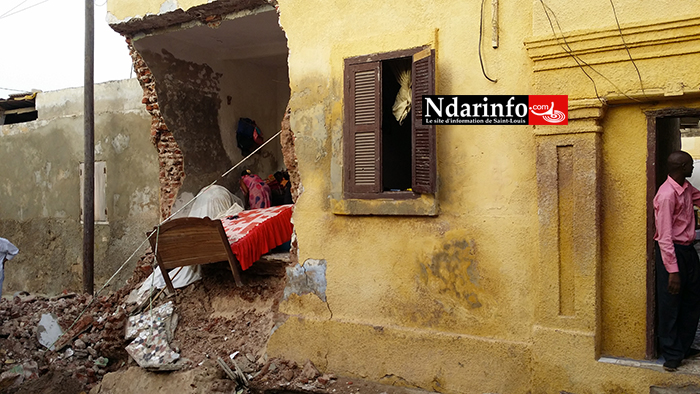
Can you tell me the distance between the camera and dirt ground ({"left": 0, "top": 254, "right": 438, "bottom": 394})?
5758mm

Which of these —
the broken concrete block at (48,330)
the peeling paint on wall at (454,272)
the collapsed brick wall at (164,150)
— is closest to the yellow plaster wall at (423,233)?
the peeling paint on wall at (454,272)

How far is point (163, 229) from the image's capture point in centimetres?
652

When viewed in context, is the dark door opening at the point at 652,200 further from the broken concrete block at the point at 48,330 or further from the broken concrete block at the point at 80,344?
the broken concrete block at the point at 48,330

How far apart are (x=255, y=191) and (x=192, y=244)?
194 cm

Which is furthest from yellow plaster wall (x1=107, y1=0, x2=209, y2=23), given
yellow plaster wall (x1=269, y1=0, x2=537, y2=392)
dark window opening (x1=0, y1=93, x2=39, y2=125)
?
dark window opening (x1=0, y1=93, x2=39, y2=125)

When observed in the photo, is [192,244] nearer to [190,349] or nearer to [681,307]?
[190,349]

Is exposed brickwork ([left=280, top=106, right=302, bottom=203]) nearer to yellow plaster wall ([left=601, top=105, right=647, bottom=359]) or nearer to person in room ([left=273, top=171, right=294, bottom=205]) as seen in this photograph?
person in room ([left=273, top=171, right=294, bottom=205])

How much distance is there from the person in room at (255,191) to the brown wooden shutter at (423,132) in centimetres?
356

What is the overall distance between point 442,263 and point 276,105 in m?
5.92

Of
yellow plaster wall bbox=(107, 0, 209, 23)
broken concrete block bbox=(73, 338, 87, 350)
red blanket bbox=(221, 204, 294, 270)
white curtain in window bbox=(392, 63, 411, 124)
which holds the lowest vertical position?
broken concrete block bbox=(73, 338, 87, 350)

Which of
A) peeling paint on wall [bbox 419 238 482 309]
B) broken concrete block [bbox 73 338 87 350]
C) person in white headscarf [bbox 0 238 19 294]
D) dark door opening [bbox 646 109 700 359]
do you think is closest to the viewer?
dark door opening [bbox 646 109 700 359]

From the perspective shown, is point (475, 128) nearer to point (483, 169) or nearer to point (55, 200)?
point (483, 169)

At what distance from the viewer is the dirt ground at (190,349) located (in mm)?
5758

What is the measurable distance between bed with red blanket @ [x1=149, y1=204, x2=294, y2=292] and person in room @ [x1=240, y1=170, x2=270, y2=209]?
52.3 inches
